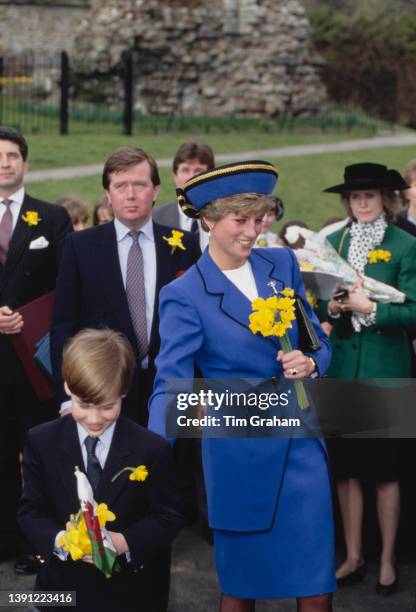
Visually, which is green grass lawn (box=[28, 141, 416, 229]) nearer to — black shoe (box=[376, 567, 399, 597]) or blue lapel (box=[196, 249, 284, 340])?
black shoe (box=[376, 567, 399, 597])

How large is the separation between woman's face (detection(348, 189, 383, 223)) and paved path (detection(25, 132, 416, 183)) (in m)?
11.0

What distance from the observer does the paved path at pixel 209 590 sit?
541 cm

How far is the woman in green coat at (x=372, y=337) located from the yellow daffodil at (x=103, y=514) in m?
2.17

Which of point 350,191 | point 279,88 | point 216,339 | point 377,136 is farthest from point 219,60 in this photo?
point 216,339

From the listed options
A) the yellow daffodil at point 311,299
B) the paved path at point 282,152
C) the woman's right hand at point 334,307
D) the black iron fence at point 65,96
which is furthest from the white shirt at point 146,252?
the black iron fence at point 65,96

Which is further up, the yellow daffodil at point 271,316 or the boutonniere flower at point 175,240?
the yellow daffodil at point 271,316

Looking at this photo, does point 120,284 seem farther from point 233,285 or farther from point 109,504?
point 109,504

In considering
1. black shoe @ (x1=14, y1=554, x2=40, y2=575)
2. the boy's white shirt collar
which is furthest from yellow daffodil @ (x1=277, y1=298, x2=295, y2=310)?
black shoe @ (x1=14, y1=554, x2=40, y2=575)

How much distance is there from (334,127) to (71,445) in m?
22.9

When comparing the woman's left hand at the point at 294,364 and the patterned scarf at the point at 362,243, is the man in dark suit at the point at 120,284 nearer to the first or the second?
the patterned scarf at the point at 362,243

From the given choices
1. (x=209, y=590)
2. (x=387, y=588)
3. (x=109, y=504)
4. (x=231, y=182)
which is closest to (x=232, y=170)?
(x=231, y=182)

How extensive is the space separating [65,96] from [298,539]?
18.5 metres

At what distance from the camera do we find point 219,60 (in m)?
26.9

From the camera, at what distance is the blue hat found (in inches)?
163
